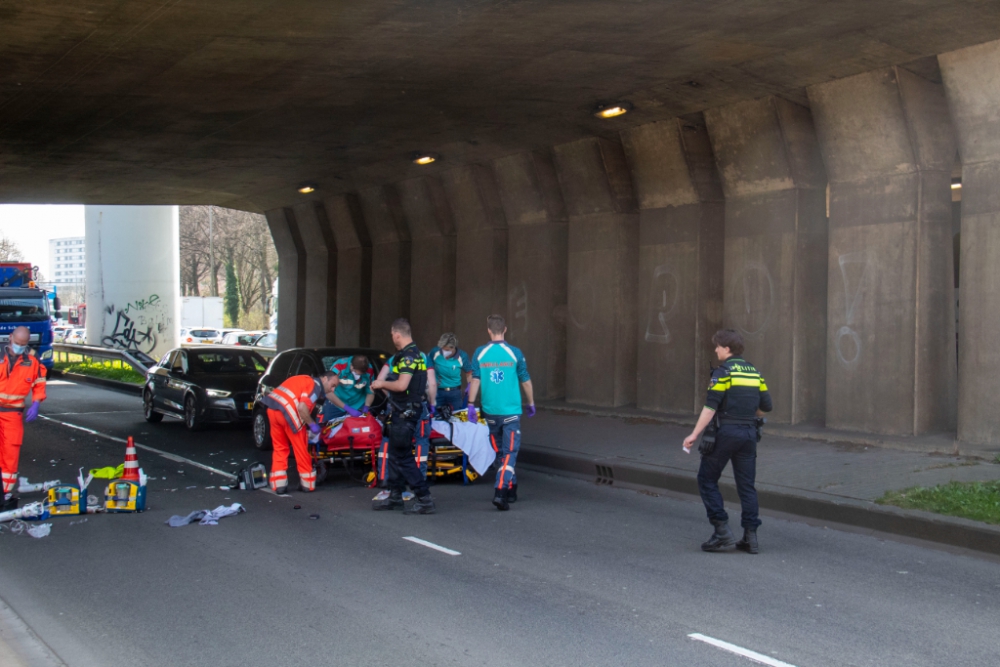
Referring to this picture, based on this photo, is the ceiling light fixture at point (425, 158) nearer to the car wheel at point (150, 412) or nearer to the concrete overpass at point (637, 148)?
the concrete overpass at point (637, 148)

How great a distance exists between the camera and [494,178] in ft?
65.6

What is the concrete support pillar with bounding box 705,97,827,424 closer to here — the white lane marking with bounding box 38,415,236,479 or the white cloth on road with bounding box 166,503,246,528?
the white lane marking with bounding box 38,415,236,479

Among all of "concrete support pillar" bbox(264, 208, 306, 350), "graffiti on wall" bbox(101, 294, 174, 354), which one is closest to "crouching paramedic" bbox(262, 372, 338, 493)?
"concrete support pillar" bbox(264, 208, 306, 350)

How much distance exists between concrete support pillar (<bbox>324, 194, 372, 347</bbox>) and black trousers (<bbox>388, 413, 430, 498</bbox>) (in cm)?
A: 1551

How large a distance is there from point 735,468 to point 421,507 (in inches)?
130

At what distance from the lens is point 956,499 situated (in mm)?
8570

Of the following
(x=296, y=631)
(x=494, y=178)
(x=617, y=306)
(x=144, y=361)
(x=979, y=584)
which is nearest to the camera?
(x=296, y=631)

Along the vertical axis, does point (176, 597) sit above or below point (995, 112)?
below

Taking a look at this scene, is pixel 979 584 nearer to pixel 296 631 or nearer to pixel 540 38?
pixel 296 631

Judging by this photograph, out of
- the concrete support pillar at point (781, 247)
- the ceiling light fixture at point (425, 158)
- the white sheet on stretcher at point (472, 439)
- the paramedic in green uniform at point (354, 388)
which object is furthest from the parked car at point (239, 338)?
the white sheet on stretcher at point (472, 439)

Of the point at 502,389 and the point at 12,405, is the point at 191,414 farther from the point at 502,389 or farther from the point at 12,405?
the point at 502,389

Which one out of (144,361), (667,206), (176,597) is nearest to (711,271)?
(667,206)

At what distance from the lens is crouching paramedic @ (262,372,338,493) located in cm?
1011

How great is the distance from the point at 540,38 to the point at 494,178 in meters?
9.11
